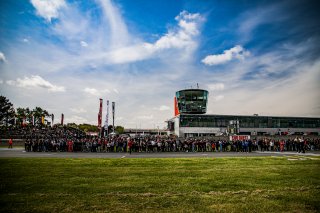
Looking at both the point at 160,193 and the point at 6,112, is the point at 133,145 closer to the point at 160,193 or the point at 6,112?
the point at 160,193

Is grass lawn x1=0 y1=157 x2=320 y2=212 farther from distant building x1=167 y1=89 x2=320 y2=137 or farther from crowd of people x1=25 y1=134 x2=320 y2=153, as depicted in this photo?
distant building x1=167 y1=89 x2=320 y2=137

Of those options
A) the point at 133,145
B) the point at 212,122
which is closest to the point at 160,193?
the point at 133,145

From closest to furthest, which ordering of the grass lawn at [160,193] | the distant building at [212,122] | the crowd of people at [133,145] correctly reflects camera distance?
1. the grass lawn at [160,193]
2. the crowd of people at [133,145]
3. the distant building at [212,122]

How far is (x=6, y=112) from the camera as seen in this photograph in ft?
263

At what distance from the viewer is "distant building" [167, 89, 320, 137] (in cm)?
7706

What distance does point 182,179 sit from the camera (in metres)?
10.3

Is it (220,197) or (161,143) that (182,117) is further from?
(220,197)

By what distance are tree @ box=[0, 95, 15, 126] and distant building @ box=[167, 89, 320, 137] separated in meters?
59.8

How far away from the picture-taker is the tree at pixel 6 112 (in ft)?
259

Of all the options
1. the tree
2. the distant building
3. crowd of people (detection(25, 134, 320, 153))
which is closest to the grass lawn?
crowd of people (detection(25, 134, 320, 153))

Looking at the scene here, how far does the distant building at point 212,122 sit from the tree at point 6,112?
5977 centimetres

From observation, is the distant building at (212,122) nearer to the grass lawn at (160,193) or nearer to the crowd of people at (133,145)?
the crowd of people at (133,145)

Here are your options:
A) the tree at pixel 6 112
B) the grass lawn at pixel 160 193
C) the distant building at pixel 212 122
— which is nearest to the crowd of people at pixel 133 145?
the grass lawn at pixel 160 193

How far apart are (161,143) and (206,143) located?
713cm
